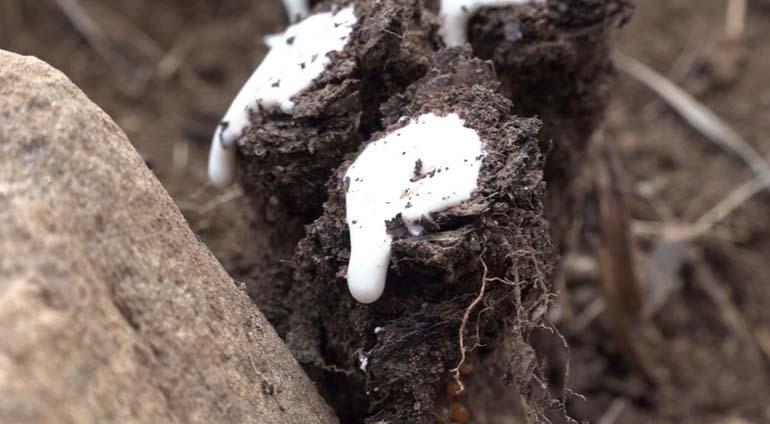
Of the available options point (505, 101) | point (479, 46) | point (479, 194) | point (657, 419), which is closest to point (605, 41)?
point (479, 46)

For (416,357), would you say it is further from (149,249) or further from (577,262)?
(577,262)

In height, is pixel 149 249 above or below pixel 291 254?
above

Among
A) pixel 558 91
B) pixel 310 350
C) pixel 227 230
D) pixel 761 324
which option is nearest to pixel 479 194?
pixel 310 350

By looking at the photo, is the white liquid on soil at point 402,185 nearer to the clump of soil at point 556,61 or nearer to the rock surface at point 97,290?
the rock surface at point 97,290

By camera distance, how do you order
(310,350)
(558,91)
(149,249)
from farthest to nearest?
(558,91) → (310,350) → (149,249)

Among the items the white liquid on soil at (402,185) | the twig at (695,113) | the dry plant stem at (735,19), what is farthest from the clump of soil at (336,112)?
the dry plant stem at (735,19)

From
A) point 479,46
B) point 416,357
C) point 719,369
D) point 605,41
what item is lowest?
point 719,369

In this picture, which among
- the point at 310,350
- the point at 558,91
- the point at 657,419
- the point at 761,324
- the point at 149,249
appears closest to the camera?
the point at 149,249

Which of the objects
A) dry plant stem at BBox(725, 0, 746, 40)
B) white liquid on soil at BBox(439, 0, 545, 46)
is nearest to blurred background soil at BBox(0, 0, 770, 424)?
dry plant stem at BBox(725, 0, 746, 40)

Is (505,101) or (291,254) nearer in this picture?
(505,101)
